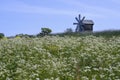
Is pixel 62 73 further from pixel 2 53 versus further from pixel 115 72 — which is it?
pixel 2 53

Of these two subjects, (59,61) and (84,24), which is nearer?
(59,61)

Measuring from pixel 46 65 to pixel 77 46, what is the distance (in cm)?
473

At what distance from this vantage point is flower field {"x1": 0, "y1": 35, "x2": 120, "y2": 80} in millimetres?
11398

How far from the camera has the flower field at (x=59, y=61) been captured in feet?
37.4

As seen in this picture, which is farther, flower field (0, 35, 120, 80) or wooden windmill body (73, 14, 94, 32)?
wooden windmill body (73, 14, 94, 32)

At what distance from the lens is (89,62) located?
1337 cm

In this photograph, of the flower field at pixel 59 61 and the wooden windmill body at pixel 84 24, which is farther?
the wooden windmill body at pixel 84 24

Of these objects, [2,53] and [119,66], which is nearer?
[119,66]

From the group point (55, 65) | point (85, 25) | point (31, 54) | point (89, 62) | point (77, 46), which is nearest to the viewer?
point (55, 65)

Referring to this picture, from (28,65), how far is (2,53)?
3738 mm

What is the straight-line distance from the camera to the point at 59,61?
13641 millimetres

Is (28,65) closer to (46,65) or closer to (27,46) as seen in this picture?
(46,65)

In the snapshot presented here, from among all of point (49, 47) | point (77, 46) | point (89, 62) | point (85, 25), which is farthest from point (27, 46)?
point (85, 25)

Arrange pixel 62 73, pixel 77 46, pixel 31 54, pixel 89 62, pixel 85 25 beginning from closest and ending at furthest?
pixel 62 73 < pixel 89 62 < pixel 31 54 < pixel 77 46 < pixel 85 25
